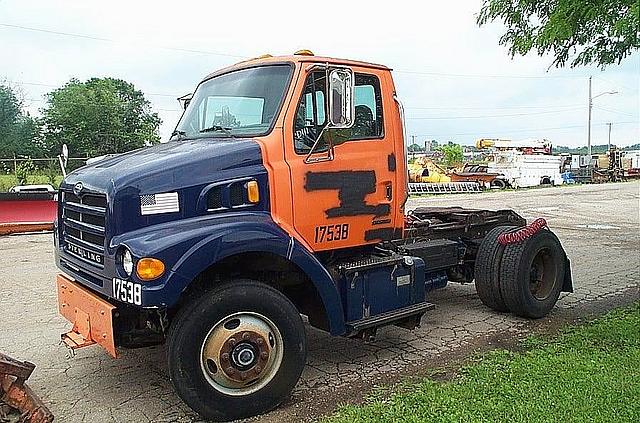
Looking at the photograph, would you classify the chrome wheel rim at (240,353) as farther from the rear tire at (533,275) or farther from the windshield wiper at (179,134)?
the rear tire at (533,275)

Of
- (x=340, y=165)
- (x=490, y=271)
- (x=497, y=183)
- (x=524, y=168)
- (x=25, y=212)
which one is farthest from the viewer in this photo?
(x=524, y=168)

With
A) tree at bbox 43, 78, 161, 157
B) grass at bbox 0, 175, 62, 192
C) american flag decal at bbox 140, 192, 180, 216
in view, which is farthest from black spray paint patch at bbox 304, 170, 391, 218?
tree at bbox 43, 78, 161, 157

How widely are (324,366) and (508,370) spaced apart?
154cm

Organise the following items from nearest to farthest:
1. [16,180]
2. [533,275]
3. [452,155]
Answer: [533,275]
[16,180]
[452,155]

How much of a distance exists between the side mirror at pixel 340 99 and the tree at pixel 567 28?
2.23 meters

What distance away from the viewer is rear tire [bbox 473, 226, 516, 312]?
7160 millimetres

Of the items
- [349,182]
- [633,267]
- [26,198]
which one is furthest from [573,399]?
[26,198]

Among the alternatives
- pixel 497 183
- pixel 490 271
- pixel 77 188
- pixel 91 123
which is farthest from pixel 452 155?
pixel 77 188

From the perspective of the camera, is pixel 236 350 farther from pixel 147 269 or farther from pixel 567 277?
pixel 567 277

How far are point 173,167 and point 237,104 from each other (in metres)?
1.07

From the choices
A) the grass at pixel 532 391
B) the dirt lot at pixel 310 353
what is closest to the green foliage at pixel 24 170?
the dirt lot at pixel 310 353

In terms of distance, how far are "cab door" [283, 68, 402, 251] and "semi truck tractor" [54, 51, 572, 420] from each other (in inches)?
0.5

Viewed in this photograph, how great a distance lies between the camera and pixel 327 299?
16.9ft

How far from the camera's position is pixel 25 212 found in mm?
16391
